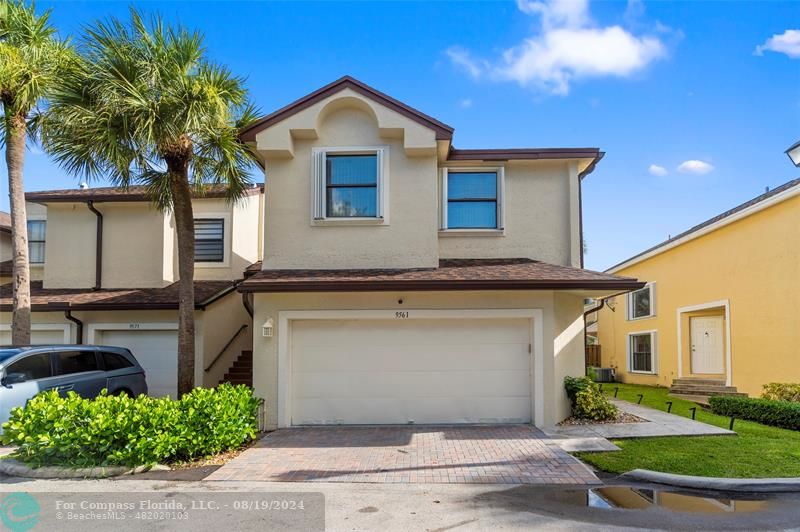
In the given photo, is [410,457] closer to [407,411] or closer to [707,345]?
[407,411]

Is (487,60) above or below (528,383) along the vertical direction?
above

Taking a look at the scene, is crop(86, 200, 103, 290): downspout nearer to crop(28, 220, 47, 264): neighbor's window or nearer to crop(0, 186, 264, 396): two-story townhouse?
crop(0, 186, 264, 396): two-story townhouse

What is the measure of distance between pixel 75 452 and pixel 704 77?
1475 cm

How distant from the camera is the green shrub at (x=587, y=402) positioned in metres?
11.1

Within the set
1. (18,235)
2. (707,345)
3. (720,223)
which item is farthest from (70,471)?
(707,345)

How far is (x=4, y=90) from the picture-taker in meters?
11.3

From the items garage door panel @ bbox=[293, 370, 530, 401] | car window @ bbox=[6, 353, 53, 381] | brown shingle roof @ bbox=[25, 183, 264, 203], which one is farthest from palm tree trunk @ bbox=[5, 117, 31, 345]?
garage door panel @ bbox=[293, 370, 530, 401]

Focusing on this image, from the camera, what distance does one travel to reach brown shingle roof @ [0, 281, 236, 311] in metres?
13.7

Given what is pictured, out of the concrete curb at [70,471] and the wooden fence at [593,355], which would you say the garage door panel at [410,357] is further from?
the wooden fence at [593,355]

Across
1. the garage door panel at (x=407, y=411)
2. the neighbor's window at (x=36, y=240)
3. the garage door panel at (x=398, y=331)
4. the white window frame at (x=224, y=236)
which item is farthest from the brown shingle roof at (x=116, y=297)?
the garage door panel at (x=407, y=411)

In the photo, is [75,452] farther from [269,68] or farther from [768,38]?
[768,38]

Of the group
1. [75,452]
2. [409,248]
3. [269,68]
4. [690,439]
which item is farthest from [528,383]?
[269,68]

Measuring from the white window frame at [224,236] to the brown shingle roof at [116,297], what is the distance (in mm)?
606

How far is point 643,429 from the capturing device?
10.3 m
